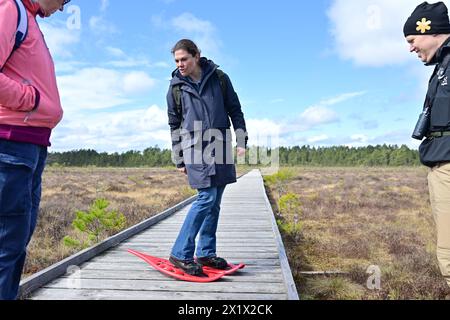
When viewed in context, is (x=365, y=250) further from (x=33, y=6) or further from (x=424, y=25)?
(x=33, y=6)

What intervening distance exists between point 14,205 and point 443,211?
232 cm

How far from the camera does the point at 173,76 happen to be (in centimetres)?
337

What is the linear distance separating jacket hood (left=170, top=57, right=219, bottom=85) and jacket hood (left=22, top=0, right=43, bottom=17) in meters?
1.28

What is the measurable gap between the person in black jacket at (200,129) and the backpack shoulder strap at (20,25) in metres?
1.32

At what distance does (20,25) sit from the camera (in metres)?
1.99

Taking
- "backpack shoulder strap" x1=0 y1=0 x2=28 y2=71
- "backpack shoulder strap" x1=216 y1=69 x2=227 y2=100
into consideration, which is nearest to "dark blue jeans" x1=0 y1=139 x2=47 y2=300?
"backpack shoulder strap" x1=0 y1=0 x2=28 y2=71

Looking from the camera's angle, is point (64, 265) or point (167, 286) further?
point (64, 265)

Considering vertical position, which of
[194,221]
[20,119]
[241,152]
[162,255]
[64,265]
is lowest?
[162,255]

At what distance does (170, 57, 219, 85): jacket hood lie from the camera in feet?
10.8

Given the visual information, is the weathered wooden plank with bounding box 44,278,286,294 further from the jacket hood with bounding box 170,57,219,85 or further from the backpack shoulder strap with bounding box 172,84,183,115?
the jacket hood with bounding box 170,57,219,85

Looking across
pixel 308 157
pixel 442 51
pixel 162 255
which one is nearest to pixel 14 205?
pixel 442 51

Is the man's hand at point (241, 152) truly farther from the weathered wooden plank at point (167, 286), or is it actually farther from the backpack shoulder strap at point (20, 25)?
the backpack shoulder strap at point (20, 25)
